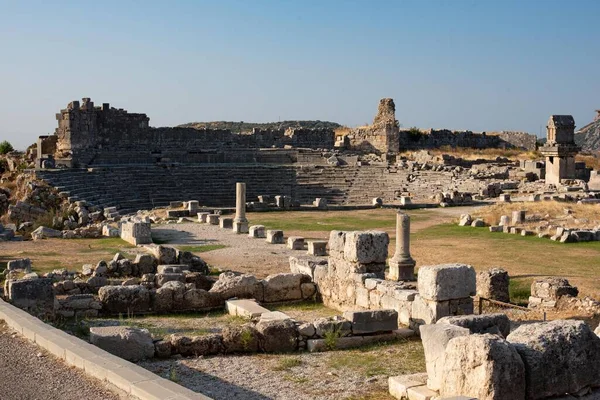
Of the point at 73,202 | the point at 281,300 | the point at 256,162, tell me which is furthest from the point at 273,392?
the point at 256,162

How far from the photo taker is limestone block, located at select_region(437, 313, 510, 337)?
7.65 meters

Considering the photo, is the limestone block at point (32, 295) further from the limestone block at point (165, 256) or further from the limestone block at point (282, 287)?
the limestone block at point (165, 256)

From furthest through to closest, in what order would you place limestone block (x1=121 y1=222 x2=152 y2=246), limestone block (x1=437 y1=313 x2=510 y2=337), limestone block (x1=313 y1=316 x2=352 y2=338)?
limestone block (x1=121 y1=222 x2=152 y2=246) → limestone block (x1=313 y1=316 x2=352 y2=338) → limestone block (x1=437 y1=313 x2=510 y2=337)

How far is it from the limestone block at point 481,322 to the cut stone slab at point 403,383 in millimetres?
626

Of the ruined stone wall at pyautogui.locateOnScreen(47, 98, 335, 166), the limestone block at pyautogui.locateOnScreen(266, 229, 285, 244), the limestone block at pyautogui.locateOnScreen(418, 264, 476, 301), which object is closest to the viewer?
the limestone block at pyautogui.locateOnScreen(418, 264, 476, 301)

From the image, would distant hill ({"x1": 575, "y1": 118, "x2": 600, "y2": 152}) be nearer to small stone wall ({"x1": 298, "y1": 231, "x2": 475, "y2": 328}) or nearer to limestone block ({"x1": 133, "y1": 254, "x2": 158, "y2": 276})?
limestone block ({"x1": 133, "y1": 254, "x2": 158, "y2": 276})

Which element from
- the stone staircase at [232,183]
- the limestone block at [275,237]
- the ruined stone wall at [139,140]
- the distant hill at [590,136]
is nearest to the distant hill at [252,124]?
the distant hill at [590,136]

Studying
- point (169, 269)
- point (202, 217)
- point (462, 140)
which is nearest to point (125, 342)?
point (169, 269)

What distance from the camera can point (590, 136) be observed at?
228 ft

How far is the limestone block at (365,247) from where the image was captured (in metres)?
11.7

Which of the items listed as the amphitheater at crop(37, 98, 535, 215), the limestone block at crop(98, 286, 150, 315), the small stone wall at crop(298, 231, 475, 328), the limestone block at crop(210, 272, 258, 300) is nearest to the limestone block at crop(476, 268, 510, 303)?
the small stone wall at crop(298, 231, 475, 328)

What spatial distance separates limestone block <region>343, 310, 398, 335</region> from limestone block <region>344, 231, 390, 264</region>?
204 centimetres

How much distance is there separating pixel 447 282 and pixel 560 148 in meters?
23.8

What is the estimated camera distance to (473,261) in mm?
16484
